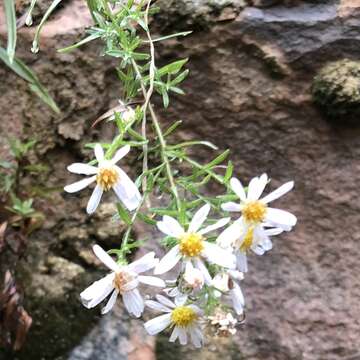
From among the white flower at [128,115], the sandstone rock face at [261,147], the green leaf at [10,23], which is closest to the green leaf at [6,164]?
the sandstone rock face at [261,147]

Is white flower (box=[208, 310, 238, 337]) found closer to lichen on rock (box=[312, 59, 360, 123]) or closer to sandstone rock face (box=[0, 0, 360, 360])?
sandstone rock face (box=[0, 0, 360, 360])

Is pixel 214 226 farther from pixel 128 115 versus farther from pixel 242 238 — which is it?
pixel 128 115

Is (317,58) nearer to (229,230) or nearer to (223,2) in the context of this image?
(223,2)

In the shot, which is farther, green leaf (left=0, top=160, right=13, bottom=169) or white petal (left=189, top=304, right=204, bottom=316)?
green leaf (left=0, top=160, right=13, bottom=169)

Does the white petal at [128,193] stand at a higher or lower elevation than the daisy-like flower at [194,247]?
higher

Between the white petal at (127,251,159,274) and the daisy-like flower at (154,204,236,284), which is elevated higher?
the daisy-like flower at (154,204,236,284)

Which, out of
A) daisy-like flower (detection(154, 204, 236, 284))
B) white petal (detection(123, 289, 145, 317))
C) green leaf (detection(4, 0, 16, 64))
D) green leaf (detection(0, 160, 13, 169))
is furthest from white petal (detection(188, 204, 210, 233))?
green leaf (detection(0, 160, 13, 169))

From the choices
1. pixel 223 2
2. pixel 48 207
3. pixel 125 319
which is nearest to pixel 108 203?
pixel 48 207

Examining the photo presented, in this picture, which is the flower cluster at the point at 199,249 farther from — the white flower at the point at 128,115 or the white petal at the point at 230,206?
the white flower at the point at 128,115
